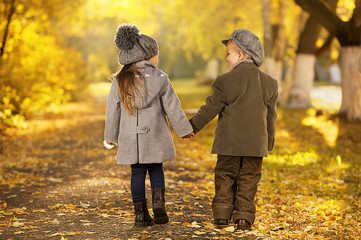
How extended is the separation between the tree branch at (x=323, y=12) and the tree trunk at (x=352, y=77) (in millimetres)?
689

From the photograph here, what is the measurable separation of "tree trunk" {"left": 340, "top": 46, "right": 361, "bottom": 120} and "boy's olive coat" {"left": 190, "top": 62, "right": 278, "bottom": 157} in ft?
29.4

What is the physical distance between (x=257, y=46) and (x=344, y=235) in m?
1.94

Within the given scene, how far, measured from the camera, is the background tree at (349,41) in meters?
12.6

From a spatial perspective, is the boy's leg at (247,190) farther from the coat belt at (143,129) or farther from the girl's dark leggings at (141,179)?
the coat belt at (143,129)

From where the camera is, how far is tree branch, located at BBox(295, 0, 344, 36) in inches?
495

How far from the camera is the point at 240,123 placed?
15.2 ft

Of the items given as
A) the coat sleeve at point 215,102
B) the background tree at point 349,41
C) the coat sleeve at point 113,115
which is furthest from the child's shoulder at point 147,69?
the background tree at point 349,41

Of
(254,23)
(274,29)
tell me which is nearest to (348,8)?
(274,29)

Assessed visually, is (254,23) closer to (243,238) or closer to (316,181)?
(316,181)

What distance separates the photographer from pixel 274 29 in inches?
798

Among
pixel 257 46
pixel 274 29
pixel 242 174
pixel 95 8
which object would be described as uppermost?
pixel 95 8

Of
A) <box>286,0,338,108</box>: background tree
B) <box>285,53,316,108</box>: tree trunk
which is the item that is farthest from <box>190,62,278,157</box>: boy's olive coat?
<box>285,53,316,108</box>: tree trunk

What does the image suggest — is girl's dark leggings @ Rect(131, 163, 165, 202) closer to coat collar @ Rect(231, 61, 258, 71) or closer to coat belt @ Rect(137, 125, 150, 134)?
coat belt @ Rect(137, 125, 150, 134)

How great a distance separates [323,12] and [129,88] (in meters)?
9.44
